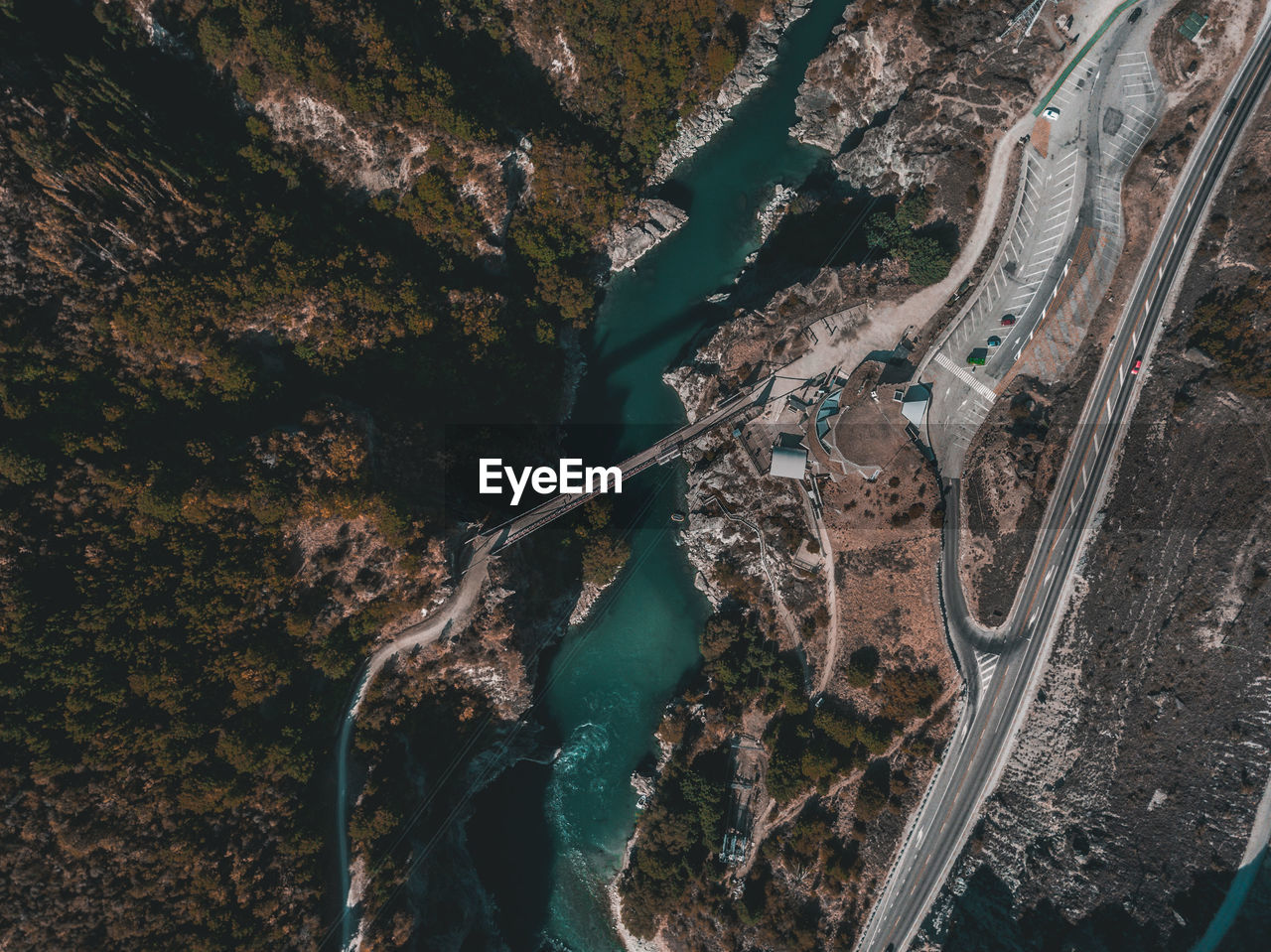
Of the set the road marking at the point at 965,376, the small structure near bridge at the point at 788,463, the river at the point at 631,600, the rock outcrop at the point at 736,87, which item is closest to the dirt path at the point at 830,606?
the small structure near bridge at the point at 788,463

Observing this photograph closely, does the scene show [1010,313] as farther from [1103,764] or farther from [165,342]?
→ [165,342]

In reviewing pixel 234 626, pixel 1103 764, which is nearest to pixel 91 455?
pixel 234 626

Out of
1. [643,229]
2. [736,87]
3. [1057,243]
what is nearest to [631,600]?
[643,229]

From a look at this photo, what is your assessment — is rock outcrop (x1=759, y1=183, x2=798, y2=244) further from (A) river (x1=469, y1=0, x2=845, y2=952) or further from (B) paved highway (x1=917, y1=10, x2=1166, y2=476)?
(B) paved highway (x1=917, y1=10, x2=1166, y2=476)

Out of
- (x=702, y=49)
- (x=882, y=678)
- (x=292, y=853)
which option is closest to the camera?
(x=292, y=853)

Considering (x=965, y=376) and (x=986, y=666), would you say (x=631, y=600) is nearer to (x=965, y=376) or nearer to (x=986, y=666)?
(x=986, y=666)
